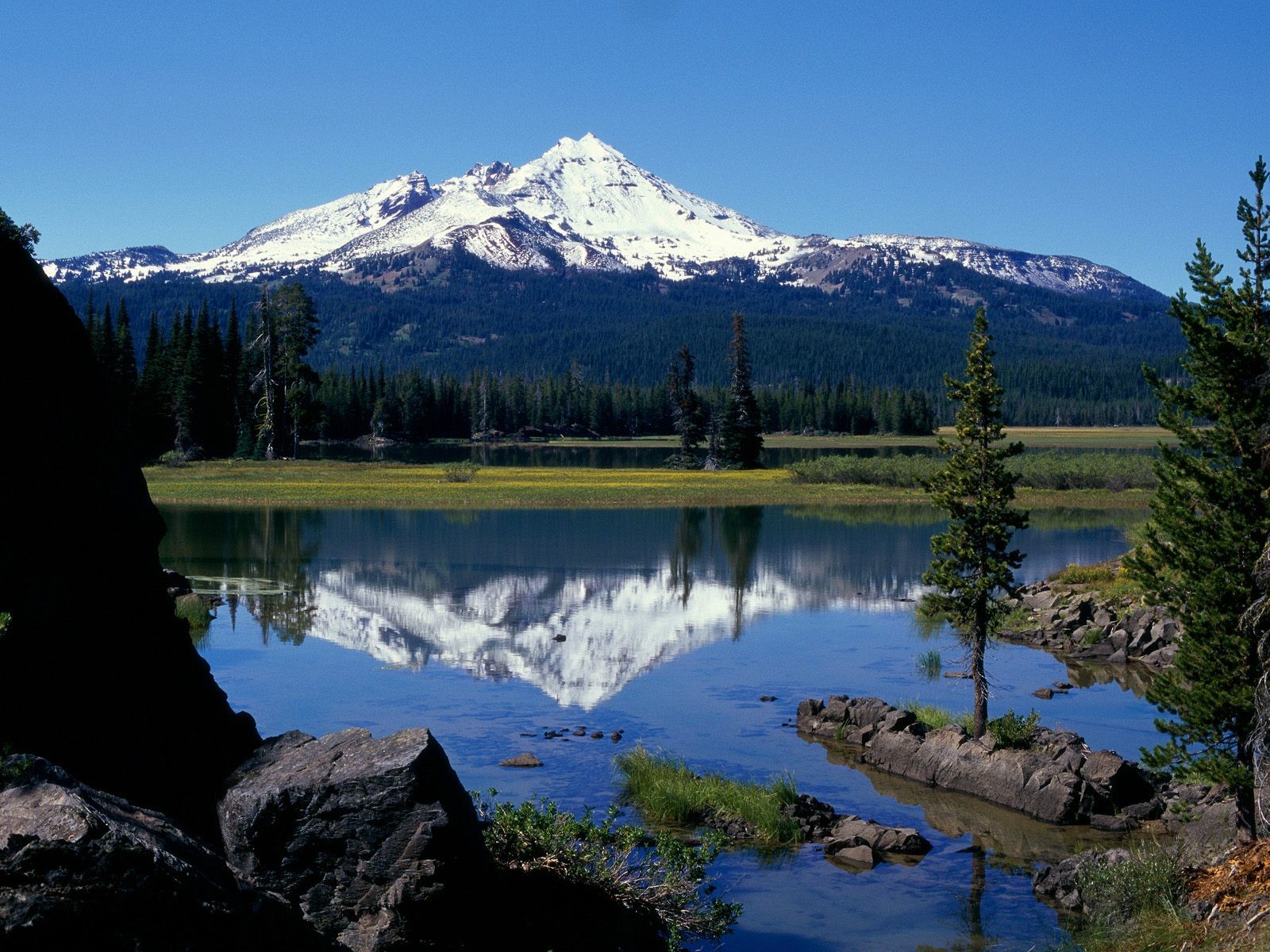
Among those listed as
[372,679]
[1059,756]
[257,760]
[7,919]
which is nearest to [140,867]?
[7,919]

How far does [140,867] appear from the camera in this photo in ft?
26.5

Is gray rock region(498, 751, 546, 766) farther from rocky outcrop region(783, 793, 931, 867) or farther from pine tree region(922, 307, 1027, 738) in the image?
pine tree region(922, 307, 1027, 738)

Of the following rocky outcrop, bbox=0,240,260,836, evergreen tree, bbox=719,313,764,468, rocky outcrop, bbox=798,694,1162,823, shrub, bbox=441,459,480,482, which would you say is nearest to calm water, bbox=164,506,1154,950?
rocky outcrop, bbox=798,694,1162,823

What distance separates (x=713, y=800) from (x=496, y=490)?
67.4 metres

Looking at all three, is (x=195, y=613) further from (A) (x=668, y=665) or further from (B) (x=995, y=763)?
(B) (x=995, y=763)

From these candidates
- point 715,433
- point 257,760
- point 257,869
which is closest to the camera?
point 257,869

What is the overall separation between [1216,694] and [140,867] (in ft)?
51.0

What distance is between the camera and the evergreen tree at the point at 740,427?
117 m

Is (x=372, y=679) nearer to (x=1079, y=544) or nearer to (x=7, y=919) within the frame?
(x=7, y=919)

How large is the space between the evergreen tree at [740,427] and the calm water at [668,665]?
4694 centimetres

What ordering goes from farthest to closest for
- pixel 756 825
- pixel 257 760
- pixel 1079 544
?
1. pixel 1079 544
2. pixel 756 825
3. pixel 257 760

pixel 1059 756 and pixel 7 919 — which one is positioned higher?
pixel 7 919

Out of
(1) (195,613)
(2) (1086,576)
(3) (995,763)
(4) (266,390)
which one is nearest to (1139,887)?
(3) (995,763)

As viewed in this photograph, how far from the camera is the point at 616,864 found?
14.2 meters
